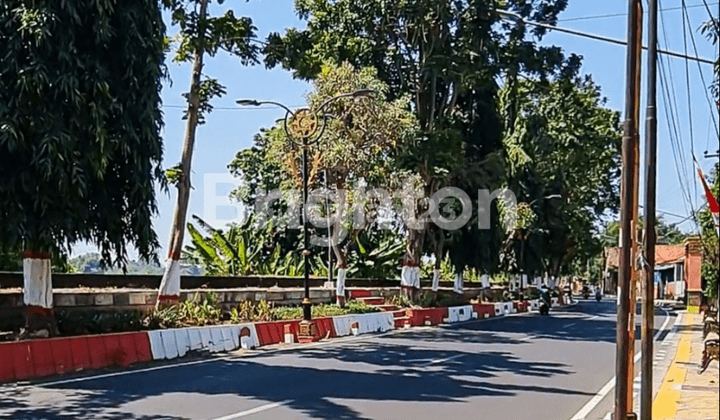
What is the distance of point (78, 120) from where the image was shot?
16.4 meters

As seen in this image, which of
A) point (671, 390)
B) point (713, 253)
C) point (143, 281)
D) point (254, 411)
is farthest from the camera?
point (143, 281)

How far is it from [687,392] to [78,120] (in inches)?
457

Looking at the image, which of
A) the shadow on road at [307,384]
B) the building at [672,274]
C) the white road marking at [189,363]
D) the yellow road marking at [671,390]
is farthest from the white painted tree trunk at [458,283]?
the shadow on road at [307,384]

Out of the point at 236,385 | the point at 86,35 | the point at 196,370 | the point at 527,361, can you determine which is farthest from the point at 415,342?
the point at 86,35

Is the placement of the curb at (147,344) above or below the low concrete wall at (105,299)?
below

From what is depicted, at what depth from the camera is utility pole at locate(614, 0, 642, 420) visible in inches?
388

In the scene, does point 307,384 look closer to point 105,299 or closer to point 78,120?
point 78,120

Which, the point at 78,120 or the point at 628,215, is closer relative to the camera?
the point at 628,215

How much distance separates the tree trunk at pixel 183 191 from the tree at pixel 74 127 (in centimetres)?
399

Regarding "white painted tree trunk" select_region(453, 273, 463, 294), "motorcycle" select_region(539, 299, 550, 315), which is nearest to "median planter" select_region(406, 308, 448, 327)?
"white painted tree trunk" select_region(453, 273, 463, 294)

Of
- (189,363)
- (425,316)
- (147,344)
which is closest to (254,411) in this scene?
(189,363)

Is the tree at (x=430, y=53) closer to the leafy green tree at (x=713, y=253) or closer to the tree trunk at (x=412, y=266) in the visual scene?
the tree trunk at (x=412, y=266)

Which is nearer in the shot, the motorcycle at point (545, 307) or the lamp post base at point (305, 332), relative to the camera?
the lamp post base at point (305, 332)

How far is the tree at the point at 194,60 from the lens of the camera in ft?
72.2
